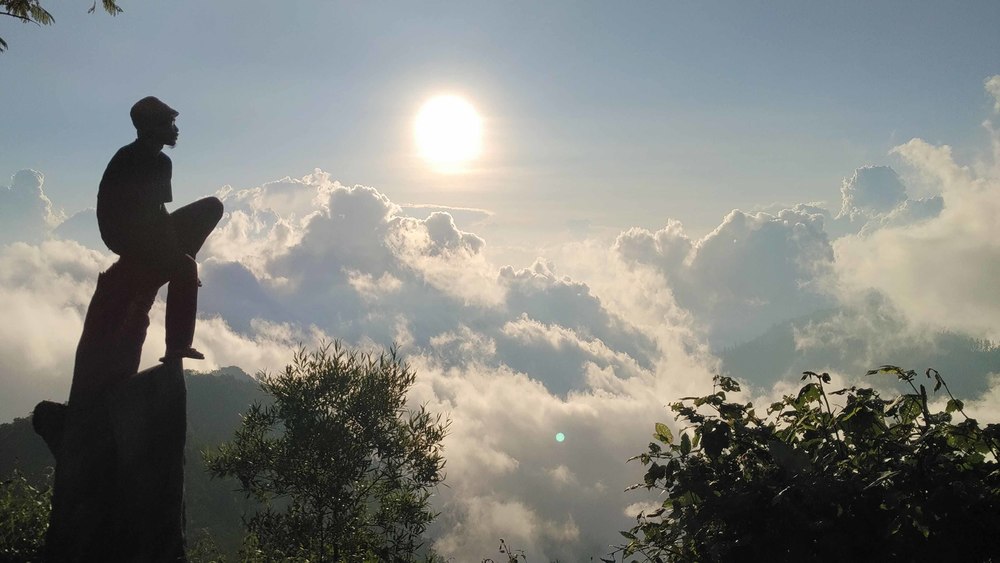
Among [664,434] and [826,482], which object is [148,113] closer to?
[664,434]

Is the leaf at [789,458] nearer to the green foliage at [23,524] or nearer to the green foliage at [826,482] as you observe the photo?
the green foliage at [826,482]

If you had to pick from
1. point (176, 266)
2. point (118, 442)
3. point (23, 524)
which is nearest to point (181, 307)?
point (176, 266)

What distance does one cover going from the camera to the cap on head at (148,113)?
11992 millimetres

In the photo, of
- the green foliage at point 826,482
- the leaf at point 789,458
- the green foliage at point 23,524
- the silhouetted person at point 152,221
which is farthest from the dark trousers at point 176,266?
the leaf at point 789,458

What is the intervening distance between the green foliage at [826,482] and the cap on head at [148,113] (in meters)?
11.7

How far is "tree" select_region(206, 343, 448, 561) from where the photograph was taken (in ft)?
71.6

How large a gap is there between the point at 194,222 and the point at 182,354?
2.90 metres

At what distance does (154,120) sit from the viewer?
12070mm

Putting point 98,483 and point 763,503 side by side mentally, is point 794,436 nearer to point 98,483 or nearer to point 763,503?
point 763,503

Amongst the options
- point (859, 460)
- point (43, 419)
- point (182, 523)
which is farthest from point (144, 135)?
point (859, 460)

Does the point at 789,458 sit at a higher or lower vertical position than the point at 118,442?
lower

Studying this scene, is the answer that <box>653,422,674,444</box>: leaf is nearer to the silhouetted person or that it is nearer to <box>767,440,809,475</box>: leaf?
<box>767,440,809,475</box>: leaf

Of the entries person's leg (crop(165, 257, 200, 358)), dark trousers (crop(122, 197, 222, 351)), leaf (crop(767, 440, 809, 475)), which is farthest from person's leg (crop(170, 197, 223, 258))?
leaf (crop(767, 440, 809, 475))

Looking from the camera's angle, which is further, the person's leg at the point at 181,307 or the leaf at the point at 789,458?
the person's leg at the point at 181,307
